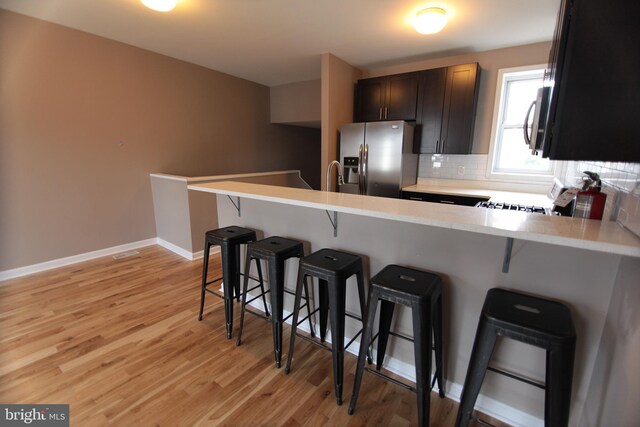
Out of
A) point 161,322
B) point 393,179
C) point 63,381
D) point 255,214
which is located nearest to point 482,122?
point 393,179

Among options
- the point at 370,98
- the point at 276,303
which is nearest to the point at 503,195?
the point at 370,98

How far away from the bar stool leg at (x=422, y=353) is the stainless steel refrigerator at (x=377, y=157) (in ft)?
8.00

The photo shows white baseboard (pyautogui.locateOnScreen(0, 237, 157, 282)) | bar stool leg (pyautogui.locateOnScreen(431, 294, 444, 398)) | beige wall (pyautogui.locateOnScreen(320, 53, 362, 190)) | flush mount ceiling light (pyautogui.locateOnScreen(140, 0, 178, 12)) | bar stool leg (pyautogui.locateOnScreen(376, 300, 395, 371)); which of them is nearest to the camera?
bar stool leg (pyautogui.locateOnScreen(431, 294, 444, 398))

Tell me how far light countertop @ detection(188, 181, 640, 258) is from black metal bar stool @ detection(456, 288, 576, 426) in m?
0.32

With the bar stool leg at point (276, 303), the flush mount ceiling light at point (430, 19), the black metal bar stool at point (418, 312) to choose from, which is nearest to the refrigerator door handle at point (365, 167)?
the flush mount ceiling light at point (430, 19)

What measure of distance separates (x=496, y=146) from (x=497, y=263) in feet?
9.27

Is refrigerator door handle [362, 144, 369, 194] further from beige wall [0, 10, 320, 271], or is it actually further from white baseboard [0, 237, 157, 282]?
white baseboard [0, 237, 157, 282]

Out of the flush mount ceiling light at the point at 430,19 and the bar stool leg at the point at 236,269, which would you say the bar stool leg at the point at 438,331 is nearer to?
the bar stool leg at the point at 236,269

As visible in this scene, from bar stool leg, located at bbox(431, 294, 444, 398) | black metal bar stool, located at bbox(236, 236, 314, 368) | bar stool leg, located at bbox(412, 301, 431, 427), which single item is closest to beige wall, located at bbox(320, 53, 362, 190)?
black metal bar stool, located at bbox(236, 236, 314, 368)

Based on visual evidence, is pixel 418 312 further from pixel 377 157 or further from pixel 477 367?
pixel 377 157

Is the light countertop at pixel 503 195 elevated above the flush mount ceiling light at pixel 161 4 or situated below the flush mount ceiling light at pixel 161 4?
below

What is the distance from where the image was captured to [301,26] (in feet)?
9.50

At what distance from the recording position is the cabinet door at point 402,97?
12.2 feet

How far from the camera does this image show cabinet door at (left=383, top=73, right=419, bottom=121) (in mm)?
3730
